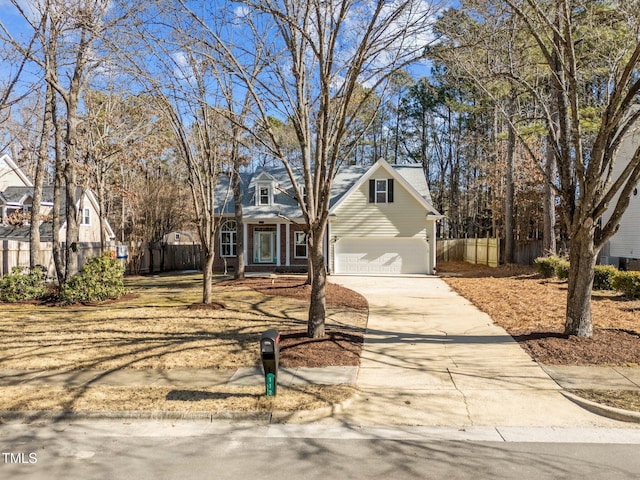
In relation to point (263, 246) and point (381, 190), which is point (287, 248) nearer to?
point (263, 246)

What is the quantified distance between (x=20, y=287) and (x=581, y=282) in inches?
584

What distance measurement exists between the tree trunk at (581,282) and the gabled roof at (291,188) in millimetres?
15112

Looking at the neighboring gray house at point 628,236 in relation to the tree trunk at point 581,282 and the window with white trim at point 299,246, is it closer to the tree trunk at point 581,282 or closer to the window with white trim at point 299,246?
the window with white trim at point 299,246

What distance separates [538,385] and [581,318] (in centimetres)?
238

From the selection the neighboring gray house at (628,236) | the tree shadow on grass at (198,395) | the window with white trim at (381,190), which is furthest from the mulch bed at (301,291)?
the neighboring gray house at (628,236)

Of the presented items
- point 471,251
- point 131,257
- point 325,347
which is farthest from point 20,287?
point 471,251

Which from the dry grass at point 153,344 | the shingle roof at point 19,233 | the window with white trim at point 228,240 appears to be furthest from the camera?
the shingle roof at point 19,233

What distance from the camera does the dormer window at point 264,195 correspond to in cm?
2589

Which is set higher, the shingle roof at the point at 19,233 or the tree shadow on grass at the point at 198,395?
the shingle roof at the point at 19,233

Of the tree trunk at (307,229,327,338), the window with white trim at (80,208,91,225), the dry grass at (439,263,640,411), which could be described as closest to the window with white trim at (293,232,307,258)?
the dry grass at (439,263,640,411)

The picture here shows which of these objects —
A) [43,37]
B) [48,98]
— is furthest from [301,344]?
[48,98]

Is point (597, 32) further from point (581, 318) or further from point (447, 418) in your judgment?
point (447, 418)

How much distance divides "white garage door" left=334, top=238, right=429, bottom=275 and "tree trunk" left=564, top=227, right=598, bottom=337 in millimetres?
15198

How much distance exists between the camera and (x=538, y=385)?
20.9 ft
